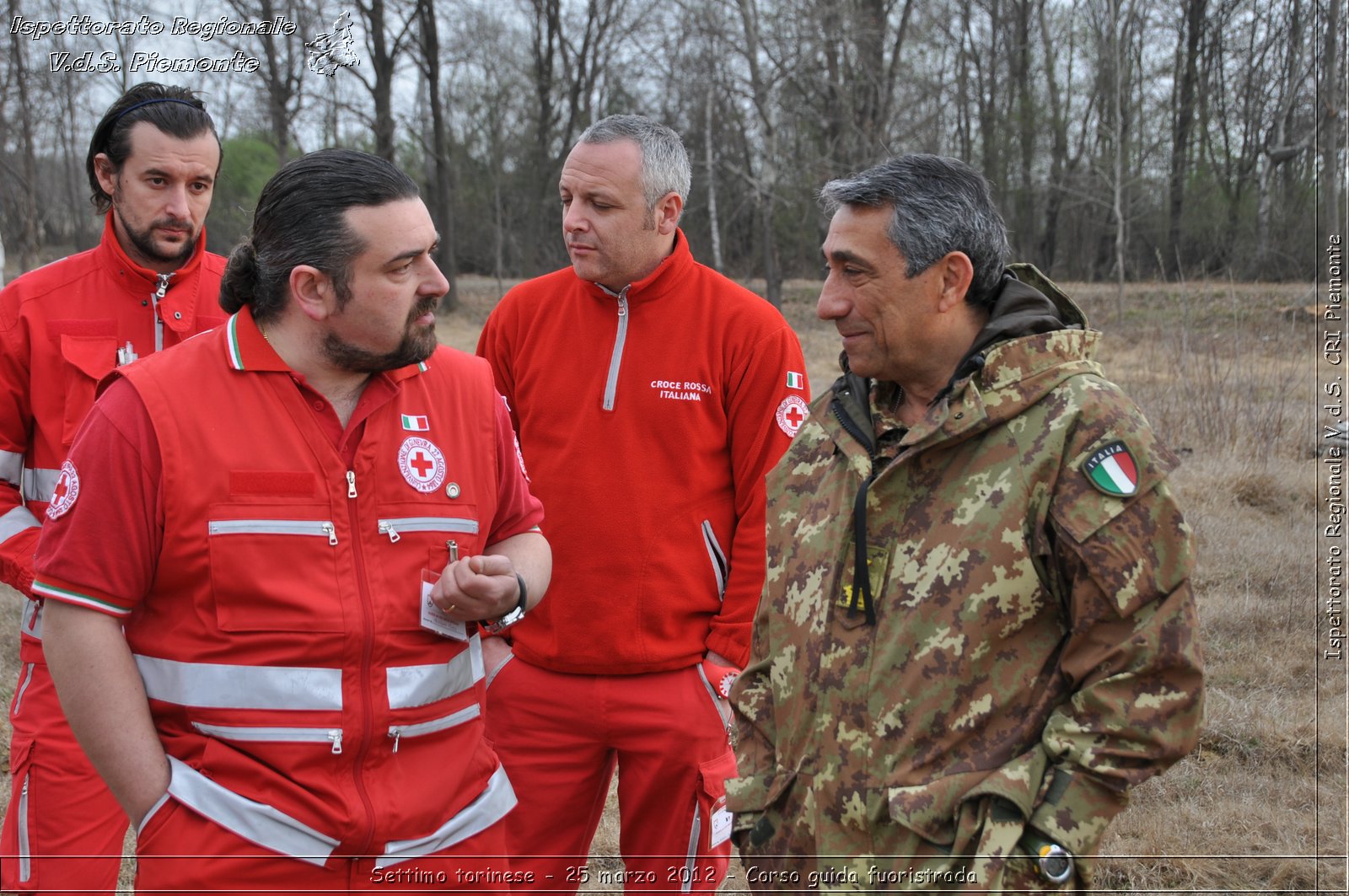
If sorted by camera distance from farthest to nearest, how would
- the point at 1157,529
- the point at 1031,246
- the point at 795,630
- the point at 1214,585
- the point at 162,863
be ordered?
A: the point at 1031,246
the point at 1214,585
the point at 795,630
the point at 162,863
the point at 1157,529

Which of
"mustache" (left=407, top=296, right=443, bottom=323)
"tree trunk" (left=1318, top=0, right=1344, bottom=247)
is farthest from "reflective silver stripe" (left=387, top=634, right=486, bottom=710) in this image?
"tree trunk" (left=1318, top=0, right=1344, bottom=247)

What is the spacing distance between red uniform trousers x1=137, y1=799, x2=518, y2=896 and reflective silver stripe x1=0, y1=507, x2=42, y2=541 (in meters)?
1.41

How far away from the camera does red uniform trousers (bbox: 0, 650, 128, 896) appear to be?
311 centimetres

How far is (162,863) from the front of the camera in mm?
2201

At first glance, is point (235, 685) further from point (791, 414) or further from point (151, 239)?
point (151, 239)

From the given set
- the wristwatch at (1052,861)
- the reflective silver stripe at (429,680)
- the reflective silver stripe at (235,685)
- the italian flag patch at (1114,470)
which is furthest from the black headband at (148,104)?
the wristwatch at (1052,861)

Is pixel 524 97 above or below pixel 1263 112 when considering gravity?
above

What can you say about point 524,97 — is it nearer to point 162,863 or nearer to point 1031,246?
point 1031,246

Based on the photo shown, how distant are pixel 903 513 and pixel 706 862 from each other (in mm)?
1686

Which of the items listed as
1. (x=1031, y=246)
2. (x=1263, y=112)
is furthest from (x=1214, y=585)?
(x=1031, y=246)

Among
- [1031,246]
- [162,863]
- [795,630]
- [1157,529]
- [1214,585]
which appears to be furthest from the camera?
[1031,246]

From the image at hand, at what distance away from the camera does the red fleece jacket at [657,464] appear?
342 cm

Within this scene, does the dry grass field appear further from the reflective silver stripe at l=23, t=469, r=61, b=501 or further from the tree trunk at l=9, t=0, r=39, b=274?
the tree trunk at l=9, t=0, r=39, b=274

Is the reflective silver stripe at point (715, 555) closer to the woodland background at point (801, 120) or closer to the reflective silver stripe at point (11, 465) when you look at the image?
the reflective silver stripe at point (11, 465)
